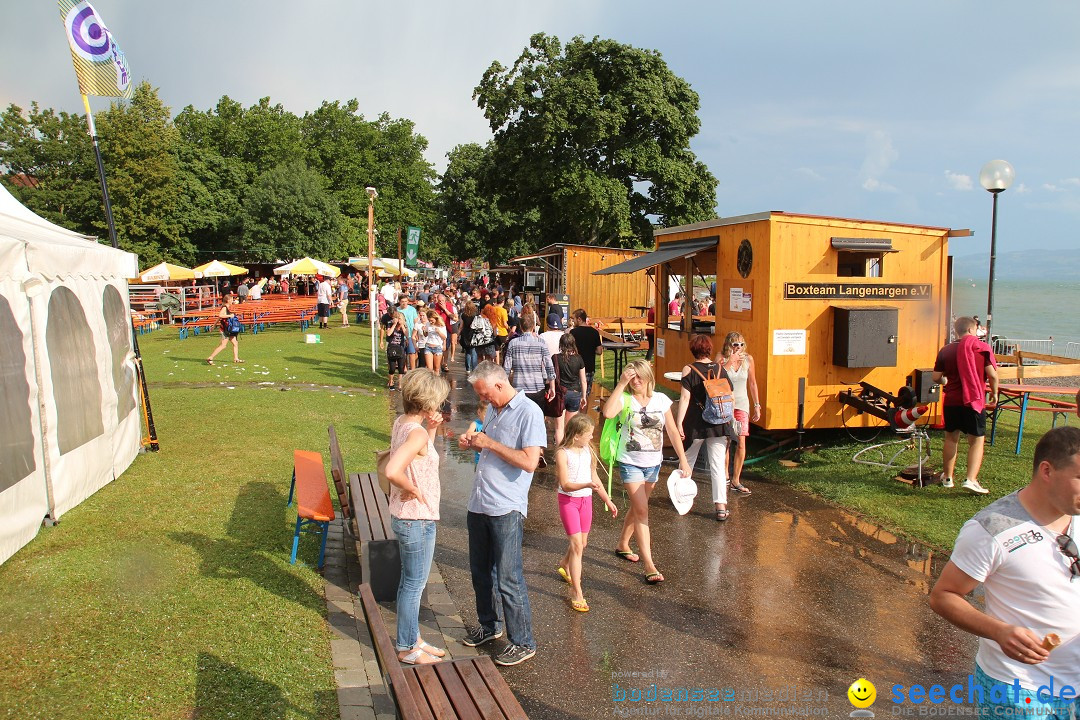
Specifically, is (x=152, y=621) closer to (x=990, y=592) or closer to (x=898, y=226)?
(x=990, y=592)

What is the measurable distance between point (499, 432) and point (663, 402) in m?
1.69

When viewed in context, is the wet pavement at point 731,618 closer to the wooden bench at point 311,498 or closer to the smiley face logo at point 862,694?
the smiley face logo at point 862,694

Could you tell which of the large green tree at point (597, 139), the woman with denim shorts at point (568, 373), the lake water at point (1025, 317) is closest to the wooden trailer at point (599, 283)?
the large green tree at point (597, 139)

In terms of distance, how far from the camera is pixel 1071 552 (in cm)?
245

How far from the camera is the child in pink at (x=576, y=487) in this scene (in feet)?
16.4

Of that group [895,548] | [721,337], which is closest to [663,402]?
[895,548]

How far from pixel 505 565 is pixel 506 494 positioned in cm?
42

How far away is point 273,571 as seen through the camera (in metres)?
5.50

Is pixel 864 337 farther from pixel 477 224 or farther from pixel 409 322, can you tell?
pixel 477 224

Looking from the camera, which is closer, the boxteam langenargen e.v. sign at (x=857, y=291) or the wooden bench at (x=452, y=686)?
the wooden bench at (x=452, y=686)

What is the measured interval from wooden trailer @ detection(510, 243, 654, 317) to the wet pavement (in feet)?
49.7

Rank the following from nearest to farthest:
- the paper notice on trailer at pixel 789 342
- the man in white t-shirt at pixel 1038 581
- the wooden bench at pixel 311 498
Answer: the man in white t-shirt at pixel 1038 581 < the wooden bench at pixel 311 498 < the paper notice on trailer at pixel 789 342

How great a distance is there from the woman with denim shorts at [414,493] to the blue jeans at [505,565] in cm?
34

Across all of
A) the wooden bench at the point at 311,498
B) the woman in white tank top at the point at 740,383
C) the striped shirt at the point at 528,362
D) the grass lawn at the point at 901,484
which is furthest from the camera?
the striped shirt at the point at 528,362
